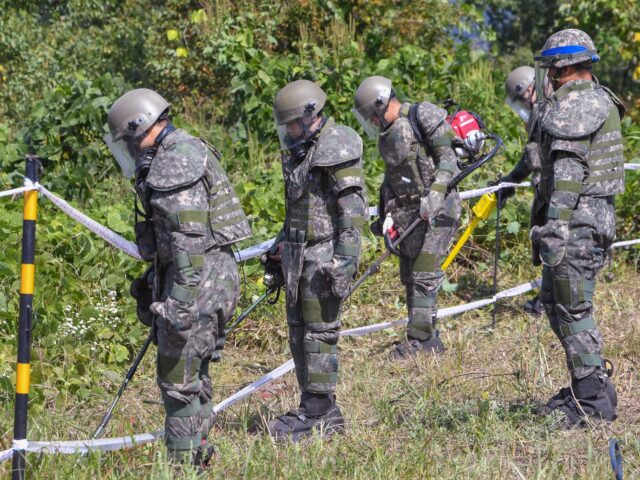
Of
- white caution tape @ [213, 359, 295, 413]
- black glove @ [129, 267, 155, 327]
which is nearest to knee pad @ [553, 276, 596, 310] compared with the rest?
white caution tape @ [213, 359, 295, 413]

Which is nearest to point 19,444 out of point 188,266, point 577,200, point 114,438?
point 114,438

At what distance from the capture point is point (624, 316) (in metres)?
6.96

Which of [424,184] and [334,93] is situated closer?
[424,184]

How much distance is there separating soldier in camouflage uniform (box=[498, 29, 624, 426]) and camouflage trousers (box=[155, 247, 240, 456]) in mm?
1635

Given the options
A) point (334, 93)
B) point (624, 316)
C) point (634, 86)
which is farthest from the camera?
point (634, 86)

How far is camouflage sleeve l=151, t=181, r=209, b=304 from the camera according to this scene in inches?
160

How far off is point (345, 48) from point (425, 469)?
724 cm

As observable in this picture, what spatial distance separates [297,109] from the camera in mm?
4820

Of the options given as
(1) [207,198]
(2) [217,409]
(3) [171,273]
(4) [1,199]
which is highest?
(1) [207,198]

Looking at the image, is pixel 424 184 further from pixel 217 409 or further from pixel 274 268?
pixel 217 409

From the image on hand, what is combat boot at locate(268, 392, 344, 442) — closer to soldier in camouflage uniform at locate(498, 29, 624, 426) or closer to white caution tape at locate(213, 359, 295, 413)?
white caution tape at locate(213, 359, 295, 413)

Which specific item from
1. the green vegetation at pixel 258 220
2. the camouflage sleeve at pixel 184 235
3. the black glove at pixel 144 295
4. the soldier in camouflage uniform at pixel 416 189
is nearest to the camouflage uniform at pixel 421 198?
the soldier in camouflage uniform at pixel 416 189

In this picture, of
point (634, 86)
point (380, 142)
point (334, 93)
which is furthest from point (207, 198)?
point (634, 86)

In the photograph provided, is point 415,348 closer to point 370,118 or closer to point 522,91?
point 370,118
